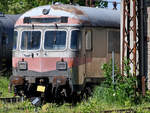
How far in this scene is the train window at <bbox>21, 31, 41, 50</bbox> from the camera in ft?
56.4

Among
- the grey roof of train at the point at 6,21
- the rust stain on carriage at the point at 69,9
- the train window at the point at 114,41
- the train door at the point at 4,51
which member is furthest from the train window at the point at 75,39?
the grey roof of train at the point at 6,21

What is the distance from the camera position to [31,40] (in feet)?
56.7

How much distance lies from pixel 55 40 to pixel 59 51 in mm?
389

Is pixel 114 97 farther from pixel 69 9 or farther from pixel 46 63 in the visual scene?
pixel 69 9

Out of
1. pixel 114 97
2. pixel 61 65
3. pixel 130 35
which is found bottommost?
pixel 114 97

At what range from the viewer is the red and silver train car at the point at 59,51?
1662cm

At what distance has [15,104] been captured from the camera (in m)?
16.9

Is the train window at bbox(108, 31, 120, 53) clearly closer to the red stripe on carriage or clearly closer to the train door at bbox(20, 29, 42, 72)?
the red stripe on carriage

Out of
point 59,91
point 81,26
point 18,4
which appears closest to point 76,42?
point 81,26

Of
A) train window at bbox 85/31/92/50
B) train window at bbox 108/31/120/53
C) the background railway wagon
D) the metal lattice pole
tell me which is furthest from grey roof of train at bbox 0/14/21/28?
train window at bbox 85/31/92/50

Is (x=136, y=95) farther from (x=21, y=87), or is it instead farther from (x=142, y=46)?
(x=21, y=87)

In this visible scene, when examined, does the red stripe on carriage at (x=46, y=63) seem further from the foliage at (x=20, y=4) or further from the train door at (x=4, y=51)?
the foliage at (x=20, y=4)

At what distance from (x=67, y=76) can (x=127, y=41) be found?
3.08 metres

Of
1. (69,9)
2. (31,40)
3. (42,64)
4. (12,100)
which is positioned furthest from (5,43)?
(42,64)
